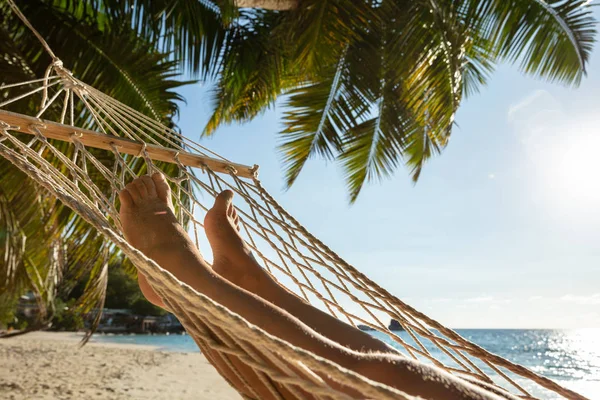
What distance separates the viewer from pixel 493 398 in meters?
0.58

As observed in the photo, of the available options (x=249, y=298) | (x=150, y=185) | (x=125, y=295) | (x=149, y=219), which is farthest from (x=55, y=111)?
(x=125, y=295)

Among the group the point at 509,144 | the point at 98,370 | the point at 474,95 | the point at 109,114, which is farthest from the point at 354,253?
the point at 109,114

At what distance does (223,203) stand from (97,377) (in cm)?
642

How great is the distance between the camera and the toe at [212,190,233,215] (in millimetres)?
1253

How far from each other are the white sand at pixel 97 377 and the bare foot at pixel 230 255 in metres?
3.77

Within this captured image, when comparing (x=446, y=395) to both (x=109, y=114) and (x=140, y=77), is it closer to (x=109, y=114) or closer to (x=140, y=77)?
(x=109, y=114)

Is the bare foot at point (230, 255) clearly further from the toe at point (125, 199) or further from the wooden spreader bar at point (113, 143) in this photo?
the wooden spreader bar at point (113, 143)

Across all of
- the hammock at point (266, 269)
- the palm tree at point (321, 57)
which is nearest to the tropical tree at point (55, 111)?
the palm tree at point (321, 57)

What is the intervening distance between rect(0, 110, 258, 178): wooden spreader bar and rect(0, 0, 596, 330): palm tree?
1.69 m

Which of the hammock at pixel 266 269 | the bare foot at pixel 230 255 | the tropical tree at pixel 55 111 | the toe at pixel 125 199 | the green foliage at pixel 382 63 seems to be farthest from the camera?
the green foliage at pixel 382 63

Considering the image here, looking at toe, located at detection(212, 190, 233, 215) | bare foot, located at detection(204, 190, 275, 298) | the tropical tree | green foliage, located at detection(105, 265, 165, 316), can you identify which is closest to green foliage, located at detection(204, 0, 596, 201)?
the tropical tree

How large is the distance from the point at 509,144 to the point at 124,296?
1366 cm

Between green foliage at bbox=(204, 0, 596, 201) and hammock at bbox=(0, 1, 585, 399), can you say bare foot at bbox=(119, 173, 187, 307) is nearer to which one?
hammock at bbox=(0, 1, 585, 399)

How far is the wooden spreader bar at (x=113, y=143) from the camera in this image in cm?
129
